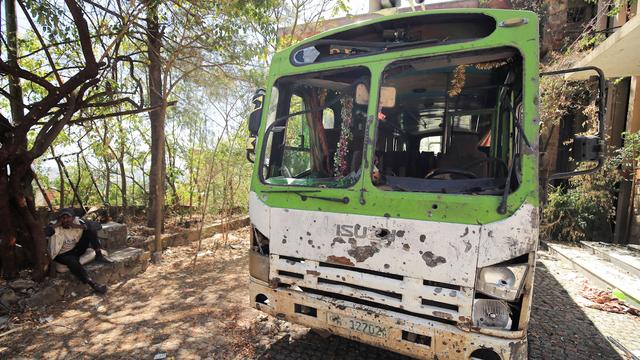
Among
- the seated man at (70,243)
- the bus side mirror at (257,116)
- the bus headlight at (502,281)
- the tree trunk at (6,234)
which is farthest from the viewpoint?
the seated man at (70,243)

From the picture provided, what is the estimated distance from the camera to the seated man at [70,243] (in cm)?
447

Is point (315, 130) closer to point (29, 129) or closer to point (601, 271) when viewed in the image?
point (29, 129)

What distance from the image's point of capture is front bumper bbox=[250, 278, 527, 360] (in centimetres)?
207

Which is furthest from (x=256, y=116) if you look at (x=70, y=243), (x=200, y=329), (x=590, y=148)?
(x=70, y=243)

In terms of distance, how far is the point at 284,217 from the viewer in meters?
2.72

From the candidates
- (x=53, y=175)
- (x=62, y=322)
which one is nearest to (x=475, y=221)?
(x=62, y=322)

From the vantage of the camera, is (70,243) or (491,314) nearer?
(491,314)

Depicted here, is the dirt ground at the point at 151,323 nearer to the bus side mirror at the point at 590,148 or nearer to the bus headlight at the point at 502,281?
the bus headlight at the point at 502,281

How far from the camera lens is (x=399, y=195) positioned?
7.75 feet

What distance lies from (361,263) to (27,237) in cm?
447

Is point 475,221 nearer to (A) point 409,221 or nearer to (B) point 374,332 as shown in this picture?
(A) point 409,221

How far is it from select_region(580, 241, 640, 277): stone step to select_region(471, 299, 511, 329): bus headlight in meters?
4.38

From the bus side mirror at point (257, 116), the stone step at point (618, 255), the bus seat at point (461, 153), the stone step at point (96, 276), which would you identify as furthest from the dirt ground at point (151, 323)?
the stone step at point (618, 255)

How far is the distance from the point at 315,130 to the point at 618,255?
5.85m
